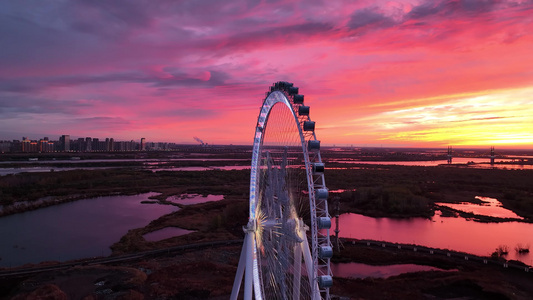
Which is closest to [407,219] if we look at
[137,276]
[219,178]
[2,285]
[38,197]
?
[137,276]

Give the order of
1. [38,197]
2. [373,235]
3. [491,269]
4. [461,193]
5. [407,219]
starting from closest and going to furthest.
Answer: [491,269]
[373,235]
[407,219]
[38,197]
[461,193]

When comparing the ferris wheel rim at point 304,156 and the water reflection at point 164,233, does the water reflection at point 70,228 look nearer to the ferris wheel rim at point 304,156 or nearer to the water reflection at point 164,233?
the water reflection at point 164,233

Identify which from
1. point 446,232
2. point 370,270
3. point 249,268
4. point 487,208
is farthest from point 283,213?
point 487,208

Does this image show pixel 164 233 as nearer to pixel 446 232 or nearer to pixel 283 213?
pixel 283 213

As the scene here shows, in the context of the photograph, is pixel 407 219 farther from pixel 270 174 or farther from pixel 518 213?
pixel 270 174

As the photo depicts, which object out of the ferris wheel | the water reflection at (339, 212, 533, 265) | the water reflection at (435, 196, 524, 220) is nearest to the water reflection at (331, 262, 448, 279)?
the water reflection at (339, 212, 533, 265)

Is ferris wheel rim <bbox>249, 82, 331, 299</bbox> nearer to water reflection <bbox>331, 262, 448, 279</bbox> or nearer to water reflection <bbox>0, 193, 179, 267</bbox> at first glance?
water reflection <bbox>331, 262, 448, 279</bbox>

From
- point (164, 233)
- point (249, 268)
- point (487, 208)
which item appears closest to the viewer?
point (249, 268)

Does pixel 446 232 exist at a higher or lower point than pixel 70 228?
higher
